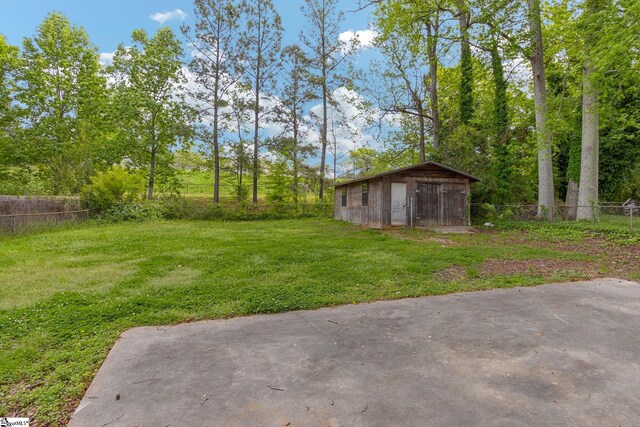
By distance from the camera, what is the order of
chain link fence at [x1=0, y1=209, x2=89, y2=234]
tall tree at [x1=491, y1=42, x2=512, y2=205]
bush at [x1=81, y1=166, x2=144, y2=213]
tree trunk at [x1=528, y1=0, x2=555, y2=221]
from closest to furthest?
chain link fence at [x1=0, y1=209, x2=89, y2=234]
tree trunk at [x1=528, y1=0, x2=555, y2=221]
bush at [x1=81, y1=166, x2=144, y2=213]
tall tree at [x1=491, y1=42, x2=512, y2=205]

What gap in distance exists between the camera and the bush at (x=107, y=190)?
14.6 meters

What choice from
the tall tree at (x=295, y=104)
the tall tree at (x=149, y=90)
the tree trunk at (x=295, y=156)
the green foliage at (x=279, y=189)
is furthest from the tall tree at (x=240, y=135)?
the tall tree at (x=149, y=90)

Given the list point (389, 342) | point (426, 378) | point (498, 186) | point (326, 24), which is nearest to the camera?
point (426, 378)

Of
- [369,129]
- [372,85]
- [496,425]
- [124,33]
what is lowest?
[496,425]

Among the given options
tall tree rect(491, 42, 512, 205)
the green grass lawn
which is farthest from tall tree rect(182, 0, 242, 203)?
tall tree rect(491, 42, 512, 205)

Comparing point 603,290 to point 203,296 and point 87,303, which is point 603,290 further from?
point 87,303

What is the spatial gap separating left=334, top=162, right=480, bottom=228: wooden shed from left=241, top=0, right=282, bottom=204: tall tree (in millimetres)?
9483

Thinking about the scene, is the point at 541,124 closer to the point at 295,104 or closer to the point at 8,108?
the point at 295,104

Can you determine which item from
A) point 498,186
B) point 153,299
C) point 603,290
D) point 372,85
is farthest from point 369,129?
point 153,299

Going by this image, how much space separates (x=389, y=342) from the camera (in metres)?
2.92

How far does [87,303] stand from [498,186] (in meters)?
16.9

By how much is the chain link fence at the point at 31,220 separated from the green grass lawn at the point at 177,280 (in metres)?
1.27

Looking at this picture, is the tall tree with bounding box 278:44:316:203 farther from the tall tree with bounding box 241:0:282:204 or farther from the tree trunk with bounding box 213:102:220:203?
the tree trunk with bounding box 213:102:220:203

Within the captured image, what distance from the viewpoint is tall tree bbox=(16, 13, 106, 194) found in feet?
65.6
